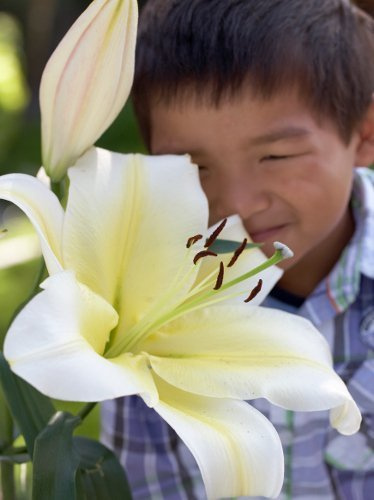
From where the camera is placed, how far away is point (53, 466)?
524mm

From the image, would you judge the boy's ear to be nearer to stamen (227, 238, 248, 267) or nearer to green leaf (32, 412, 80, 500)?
stamen (227, 238, 248, 267)

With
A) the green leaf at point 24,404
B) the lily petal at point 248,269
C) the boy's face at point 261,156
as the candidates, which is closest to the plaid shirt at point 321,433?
the boy's face at point 261,156

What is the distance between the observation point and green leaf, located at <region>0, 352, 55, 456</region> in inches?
21.9

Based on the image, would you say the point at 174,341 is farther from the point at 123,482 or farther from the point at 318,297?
the point at 318,297

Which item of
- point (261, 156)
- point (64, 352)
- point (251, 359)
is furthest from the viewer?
point (261, 156)

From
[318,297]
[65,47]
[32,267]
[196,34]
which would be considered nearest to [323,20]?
[196,34]

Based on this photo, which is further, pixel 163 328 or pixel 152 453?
pixel 152 453

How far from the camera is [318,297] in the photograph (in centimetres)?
100

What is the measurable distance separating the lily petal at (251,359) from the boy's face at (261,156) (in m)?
0.22

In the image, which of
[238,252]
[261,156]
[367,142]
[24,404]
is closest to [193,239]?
[238,252]

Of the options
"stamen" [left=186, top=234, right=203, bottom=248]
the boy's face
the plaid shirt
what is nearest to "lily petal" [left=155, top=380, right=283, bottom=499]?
"stamen" [left=186, top=234, right=203, bottom=248]

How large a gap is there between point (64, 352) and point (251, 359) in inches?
5.6

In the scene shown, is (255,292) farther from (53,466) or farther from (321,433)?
(321,433)

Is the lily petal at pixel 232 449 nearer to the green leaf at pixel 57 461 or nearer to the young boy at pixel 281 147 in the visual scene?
the green leaf at pixel 57 461
